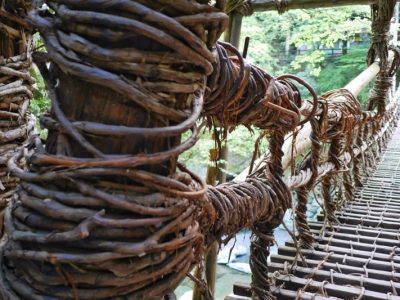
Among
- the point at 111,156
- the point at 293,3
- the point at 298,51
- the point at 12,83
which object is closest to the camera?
the point at 111,156

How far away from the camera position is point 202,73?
0.56m

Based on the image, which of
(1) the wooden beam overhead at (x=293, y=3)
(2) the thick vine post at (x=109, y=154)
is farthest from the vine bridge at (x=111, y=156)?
(1) the wooden beam overhead at (x=293, y=3)

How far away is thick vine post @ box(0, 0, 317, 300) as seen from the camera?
0.48 m

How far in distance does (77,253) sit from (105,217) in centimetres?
5

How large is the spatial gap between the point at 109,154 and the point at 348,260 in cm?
149

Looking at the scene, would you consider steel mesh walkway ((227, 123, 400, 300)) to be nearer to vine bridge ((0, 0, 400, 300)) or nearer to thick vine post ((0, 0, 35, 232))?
thick vine post ((0, 0, 35, 232))

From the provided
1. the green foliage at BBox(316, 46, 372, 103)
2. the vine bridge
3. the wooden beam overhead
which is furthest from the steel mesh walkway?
the green foliage at BBox(316, 46, 372, 103)

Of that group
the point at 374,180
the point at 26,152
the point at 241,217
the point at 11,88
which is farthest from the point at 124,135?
the point at 374,180

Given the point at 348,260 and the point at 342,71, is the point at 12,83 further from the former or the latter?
the point at 342,71

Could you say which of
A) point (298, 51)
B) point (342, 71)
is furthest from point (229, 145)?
point (298, 51)

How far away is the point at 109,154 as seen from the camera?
1.63ft

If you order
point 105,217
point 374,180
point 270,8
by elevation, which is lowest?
point 374,180

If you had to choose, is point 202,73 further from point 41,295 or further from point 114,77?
point 41,295


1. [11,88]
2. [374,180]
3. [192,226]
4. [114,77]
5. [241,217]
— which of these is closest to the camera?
[114,77]
